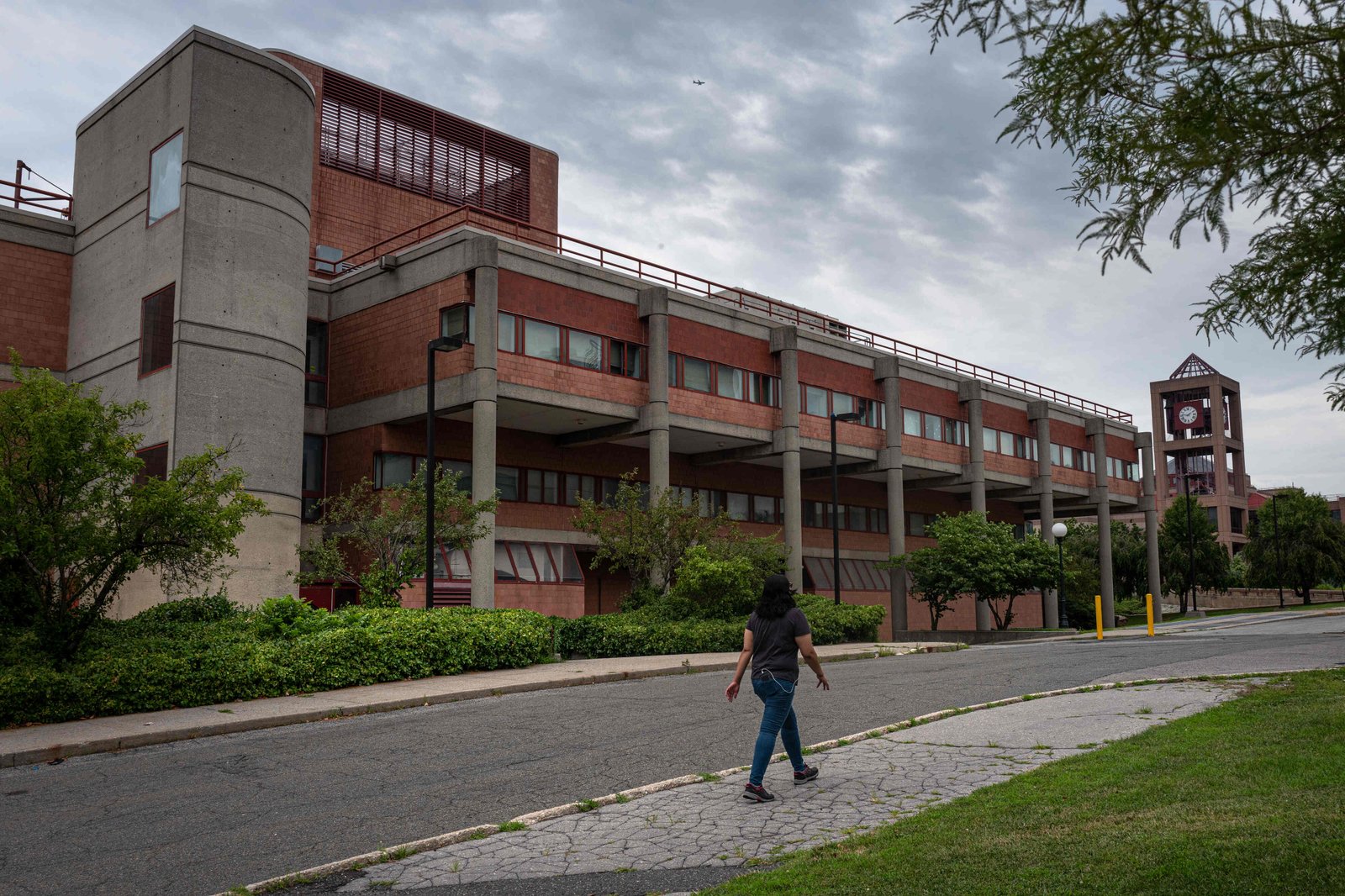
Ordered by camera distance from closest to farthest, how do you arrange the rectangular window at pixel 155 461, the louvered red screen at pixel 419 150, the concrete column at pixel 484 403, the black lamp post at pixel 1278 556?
1. the rectangular window at pixel 155 461
2. the concrete column at pixel 484 403
3. the louvered red screen at pixel 419 150
4. the black lamp post at pixel 1278 556

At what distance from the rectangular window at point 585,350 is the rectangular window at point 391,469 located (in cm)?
599

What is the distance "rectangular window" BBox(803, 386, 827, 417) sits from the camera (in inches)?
1683

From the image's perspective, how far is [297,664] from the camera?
57.7 feet

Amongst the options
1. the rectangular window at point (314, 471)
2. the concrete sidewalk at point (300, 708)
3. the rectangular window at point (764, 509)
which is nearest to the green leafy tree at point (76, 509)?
the concrete sidewalk at point (300, 708)

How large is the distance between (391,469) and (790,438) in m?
14.6

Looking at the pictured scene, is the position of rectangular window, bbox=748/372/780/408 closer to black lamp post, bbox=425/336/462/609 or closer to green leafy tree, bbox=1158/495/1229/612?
black lamp post, bbox=425/336/462/609

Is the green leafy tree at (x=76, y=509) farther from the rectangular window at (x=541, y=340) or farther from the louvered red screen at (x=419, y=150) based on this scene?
the louvered red screen at (x=419, y=150)

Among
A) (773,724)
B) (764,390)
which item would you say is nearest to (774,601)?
(773,724)

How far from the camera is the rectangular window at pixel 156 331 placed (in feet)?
94.2

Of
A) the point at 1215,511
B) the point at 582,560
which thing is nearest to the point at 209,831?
the point at 582,560

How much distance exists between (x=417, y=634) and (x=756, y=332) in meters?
23.6

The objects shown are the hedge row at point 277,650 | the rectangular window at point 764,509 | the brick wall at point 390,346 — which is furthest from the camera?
the rectangular window at point 764,509

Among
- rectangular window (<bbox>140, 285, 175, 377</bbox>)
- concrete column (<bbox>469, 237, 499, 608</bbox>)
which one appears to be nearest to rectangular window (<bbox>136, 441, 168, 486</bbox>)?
rectangular window (<bbox>140, 285, 175, 377</bbox>)

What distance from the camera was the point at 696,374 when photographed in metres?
38.2
